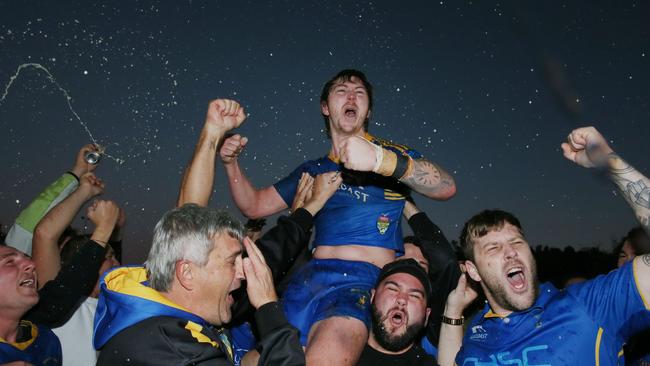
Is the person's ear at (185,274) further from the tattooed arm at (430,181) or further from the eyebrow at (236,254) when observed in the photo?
the tattooed arm at (430,181)

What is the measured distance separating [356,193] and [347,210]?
183mm

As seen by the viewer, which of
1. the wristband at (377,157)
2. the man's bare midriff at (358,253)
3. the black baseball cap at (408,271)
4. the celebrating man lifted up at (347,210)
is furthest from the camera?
the man's bare midriff at (358,253)

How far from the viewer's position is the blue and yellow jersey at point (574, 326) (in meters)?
3.05

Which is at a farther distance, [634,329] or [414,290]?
[414,290]

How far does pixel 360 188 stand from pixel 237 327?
5.74 ft

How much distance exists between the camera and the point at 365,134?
16.1ft

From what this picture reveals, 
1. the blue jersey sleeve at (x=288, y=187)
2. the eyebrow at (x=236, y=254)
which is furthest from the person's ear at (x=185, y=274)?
the blue jersey sleeve at (x=288, y=187)

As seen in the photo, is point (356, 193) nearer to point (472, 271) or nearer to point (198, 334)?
point (472, 271)

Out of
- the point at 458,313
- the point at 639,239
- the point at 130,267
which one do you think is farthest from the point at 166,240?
the point at 639,239

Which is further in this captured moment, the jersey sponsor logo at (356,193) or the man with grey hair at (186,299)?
the jersey sponsor logo at (356,193)

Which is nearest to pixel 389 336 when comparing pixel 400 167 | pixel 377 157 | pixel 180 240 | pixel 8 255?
pixel 400 167

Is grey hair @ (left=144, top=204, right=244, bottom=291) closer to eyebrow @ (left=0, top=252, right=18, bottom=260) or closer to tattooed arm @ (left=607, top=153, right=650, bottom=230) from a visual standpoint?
eyebrow @ (left=0, top=252, right=18, bottom=260)

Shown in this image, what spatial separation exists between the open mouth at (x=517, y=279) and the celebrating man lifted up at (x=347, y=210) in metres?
0.87

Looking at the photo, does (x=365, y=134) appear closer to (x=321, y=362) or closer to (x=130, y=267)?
(x=321, y=362)
